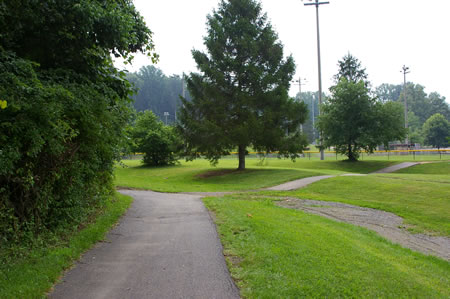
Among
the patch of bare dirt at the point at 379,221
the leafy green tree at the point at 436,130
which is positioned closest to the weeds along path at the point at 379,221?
the patch of bare dirt at the point at 379,221

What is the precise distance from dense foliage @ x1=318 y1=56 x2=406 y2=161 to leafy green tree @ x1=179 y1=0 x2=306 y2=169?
11.2 m

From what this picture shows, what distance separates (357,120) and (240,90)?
16.9 meters

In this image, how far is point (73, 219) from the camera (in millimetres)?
6883

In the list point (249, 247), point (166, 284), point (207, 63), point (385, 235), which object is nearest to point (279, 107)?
point (207, 63)

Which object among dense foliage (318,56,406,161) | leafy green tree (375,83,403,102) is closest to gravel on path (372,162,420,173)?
dense foliage (318,56,406,161)

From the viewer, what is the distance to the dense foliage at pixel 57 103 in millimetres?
4828

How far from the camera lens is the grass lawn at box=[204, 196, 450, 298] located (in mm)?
4363

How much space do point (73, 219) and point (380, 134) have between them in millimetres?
35439

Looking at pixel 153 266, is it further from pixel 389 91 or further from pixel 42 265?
pixel 389 91

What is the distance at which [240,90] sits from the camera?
2698cm

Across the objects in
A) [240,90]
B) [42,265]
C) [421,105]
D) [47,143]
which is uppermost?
[421,105]

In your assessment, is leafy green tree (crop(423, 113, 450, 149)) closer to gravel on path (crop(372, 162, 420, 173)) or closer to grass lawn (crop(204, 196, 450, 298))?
gravel on path (crop(372, 162, 420, 173))

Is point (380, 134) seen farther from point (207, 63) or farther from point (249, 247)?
point (249, 247)

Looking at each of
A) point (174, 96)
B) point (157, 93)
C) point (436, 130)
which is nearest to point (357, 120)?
point (436, 130)
